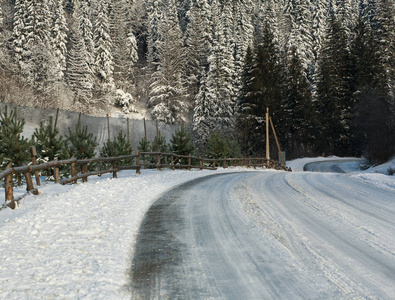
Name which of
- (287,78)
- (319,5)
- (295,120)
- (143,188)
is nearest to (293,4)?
(319,5)

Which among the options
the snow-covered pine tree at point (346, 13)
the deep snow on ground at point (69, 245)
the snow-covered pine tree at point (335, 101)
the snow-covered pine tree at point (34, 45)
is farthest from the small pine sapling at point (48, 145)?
the snow-covered pine tree at point (346, 13)

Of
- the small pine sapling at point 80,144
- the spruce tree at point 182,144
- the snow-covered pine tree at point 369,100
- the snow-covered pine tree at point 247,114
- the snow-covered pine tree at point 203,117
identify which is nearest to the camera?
the small pine sapling at point 80,144

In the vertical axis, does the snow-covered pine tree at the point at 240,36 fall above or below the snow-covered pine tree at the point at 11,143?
above

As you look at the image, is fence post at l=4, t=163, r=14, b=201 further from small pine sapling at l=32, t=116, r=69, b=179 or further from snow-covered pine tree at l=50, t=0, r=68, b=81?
snow-covered pine tree at l=50, t=0, r=68, b=81

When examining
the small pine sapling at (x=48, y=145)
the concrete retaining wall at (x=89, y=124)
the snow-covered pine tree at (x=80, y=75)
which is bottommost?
the small pine sapling at (x=48, y=145)

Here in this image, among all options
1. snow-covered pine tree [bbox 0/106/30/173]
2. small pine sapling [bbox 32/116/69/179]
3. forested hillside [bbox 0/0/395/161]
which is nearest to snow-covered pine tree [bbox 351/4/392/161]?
forested hillside [bbox 0/0/395/161]

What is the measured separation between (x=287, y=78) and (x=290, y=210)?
50.2 metres

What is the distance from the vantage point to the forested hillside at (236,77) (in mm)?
43688

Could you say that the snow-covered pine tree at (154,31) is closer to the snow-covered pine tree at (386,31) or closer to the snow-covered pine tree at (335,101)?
the snow-covered pine tree at (335,101)

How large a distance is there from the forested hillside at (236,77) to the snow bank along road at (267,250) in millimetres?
33050

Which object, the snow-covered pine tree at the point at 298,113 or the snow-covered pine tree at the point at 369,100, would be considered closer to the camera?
the snow-covered pine tree at the point at 369,100

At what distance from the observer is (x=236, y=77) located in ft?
180

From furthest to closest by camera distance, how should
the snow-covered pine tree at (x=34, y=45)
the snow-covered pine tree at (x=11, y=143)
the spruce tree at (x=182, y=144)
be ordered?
the snow-covered pine tree at (x=34, y=45) < the spruce tree at (x=182, y=144) < the snow-covered pine tree at (x=11, y=143)

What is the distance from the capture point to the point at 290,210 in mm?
7027
